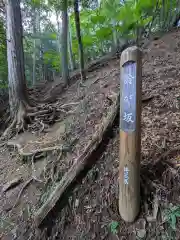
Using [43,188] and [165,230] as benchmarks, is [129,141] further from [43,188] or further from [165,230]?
[43,188]

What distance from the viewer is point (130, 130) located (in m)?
2.16

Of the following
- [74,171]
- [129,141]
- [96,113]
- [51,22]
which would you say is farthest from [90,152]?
[51,22]

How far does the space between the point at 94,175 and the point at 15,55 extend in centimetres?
487

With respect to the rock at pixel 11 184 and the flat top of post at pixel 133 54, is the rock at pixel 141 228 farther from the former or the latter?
the rock at pixel 11 184

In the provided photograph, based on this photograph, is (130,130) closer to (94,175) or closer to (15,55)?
(94,175)

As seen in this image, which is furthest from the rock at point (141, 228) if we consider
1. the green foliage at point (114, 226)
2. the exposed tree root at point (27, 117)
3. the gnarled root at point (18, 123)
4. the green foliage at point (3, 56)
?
the green foliage at point (3, 56)

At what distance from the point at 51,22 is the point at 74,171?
16.4m

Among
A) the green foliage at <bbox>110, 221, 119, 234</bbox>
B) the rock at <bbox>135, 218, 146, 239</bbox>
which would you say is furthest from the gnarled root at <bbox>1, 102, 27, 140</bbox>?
the rock at <bbox>135, 218, 146, 239</bbox>

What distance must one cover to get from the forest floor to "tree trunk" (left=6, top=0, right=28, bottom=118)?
4.71 feet

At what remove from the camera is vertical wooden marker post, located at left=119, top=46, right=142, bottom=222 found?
6.86 ft

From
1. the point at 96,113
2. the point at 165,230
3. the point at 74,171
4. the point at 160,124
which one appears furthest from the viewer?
the point at 96,113

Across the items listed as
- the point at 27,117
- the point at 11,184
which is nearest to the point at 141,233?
the point at 11,184

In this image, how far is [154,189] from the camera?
95.2 inches

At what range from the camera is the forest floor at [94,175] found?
7.71 ft
